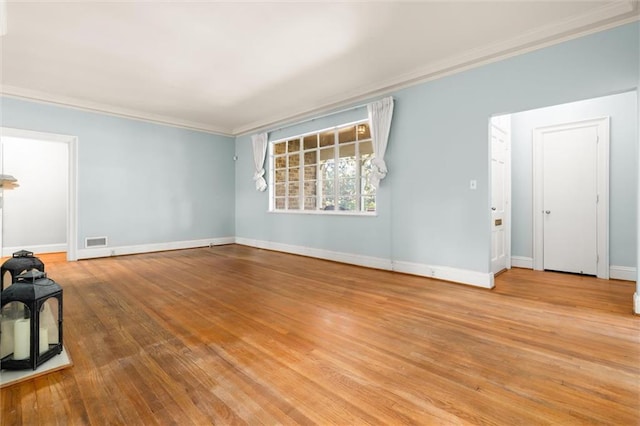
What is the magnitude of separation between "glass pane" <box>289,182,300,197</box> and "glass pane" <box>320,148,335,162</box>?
909mm

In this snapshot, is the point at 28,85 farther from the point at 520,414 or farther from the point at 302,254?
the point at 520,414

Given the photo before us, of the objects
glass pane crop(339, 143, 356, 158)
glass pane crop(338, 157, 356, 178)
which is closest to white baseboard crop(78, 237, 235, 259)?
glass pane crop(338, 157, 356, 178)

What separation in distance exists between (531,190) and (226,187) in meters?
6.67

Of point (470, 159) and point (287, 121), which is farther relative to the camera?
point (287, 121)

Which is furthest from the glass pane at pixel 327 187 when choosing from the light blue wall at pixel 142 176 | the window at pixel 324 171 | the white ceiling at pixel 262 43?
the light blue wall at pixel 142 176

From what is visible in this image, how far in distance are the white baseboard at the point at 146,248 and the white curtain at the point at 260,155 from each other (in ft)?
6.05

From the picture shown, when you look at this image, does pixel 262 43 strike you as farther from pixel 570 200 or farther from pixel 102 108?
pixel 570 200

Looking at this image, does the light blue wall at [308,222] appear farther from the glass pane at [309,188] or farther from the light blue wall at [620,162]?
the light blue wall at [620,162]

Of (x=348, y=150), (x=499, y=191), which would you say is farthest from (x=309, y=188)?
(x=499, y=191)

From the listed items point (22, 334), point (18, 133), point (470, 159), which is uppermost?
point (18, 133)

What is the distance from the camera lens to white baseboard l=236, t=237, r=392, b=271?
4.98 meters

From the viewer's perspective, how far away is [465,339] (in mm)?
2398

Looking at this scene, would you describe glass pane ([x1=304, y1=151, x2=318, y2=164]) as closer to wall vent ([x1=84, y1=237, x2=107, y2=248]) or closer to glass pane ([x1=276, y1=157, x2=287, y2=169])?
glass pane ([x1=276, y1=157, x2=287, y2=169])

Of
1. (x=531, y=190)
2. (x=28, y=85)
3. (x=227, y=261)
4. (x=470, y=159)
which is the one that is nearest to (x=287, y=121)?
(x=227, y=261)
